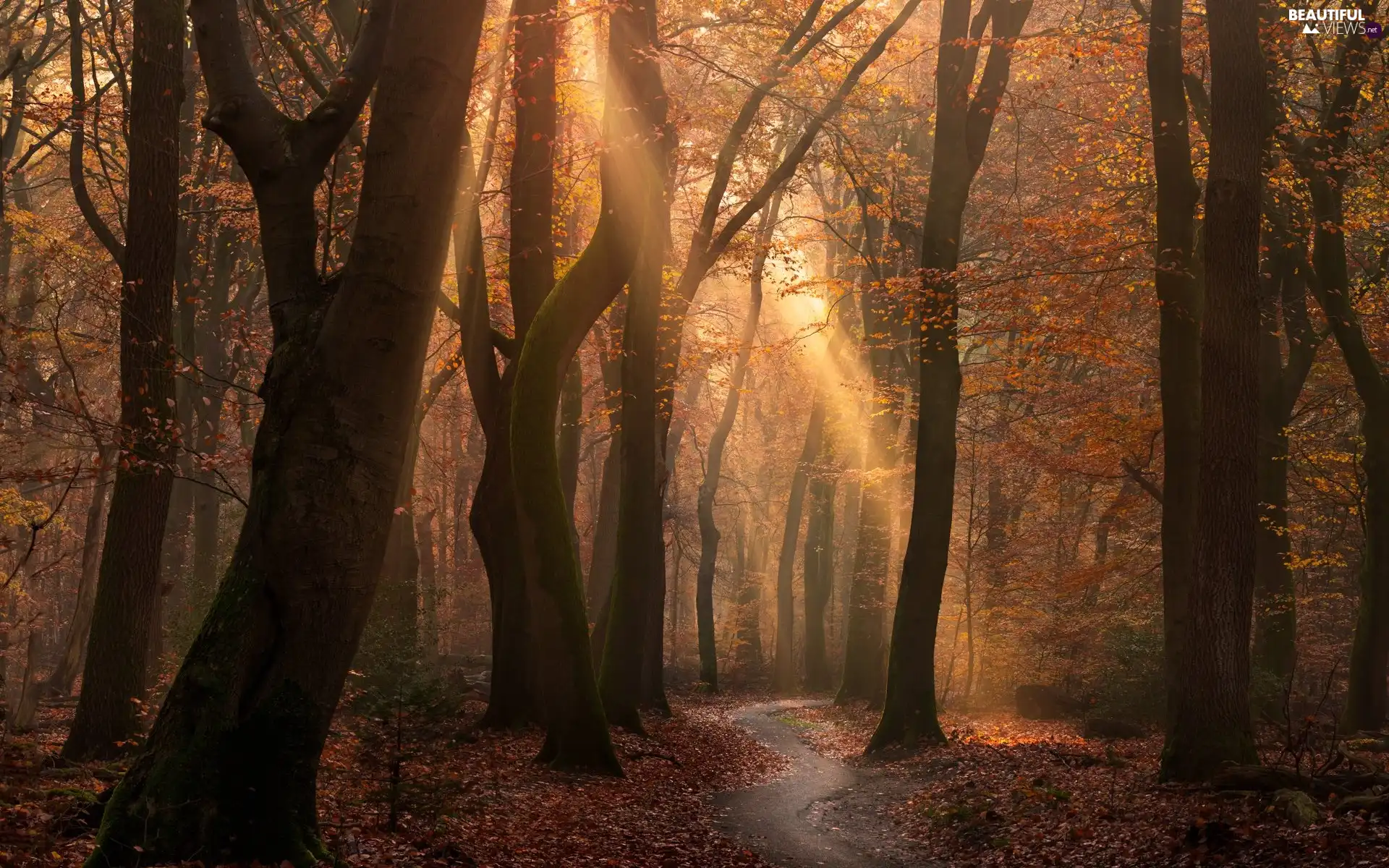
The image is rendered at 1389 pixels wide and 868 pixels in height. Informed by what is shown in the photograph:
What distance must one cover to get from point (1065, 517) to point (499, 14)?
19106 mm

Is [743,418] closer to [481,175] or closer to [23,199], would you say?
[23,199]

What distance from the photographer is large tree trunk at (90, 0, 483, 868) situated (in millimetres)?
5371

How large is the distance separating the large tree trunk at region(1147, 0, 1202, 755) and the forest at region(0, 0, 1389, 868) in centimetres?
5

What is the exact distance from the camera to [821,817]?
1091 centimetres

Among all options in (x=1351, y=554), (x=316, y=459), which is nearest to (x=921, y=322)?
(x=316, y=459)

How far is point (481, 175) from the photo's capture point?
584 inches

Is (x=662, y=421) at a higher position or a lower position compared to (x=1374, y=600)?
higher

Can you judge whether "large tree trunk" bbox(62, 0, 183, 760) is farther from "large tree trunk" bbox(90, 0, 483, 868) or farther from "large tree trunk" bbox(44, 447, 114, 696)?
"large tree trunk" bbox(90, 0, 483, 868)

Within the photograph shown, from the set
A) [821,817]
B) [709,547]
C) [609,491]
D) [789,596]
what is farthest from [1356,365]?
[789,596]

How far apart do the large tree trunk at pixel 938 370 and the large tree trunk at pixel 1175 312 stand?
2.36m

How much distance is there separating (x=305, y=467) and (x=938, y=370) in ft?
37.3

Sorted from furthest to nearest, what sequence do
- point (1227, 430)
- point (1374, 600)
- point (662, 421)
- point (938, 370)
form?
1. point (662, 421)
2. point (938, 370)
3. point (1374, 600)
4. point (1227, 430)

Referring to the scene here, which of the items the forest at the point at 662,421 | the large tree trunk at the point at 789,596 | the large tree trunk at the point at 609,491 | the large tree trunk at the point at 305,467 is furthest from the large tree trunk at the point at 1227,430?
the large tree trunk at the point at 789,596

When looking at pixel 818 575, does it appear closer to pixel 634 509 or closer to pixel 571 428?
pixel 571 428
